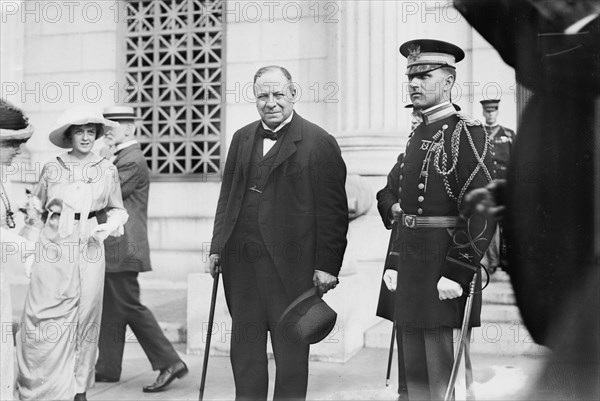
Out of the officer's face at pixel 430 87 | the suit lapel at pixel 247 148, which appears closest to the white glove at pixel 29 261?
the suit lapel at pixel 247 148

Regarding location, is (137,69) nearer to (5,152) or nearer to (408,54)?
(5,152)

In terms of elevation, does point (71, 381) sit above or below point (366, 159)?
below

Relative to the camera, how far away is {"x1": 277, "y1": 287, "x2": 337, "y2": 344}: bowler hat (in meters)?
4.10

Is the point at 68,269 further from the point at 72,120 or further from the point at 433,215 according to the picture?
the point at 433,215

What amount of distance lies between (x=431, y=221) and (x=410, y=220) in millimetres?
116

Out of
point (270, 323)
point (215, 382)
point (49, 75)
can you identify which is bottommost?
point (215, 382)

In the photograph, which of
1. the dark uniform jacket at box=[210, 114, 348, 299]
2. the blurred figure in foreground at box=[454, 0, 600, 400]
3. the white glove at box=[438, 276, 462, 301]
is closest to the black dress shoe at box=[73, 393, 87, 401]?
the dark uniform jacket at box=[210, 114, 348, 299]

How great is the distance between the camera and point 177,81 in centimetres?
901

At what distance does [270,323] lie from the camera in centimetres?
419

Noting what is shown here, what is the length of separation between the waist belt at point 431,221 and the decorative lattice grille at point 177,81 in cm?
504

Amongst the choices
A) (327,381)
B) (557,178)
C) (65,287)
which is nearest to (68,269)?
(65,287)

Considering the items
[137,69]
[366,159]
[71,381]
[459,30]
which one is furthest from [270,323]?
[137,69]

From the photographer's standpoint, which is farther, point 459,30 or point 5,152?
point 459,30

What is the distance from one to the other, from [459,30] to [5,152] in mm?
4621
